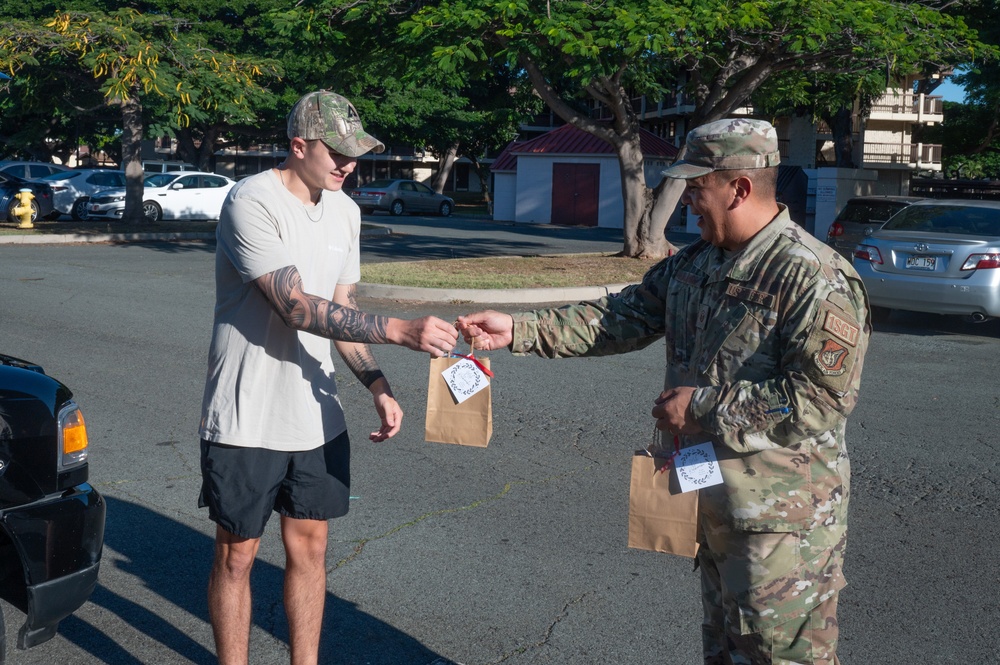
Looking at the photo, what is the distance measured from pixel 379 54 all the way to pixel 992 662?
15.5m

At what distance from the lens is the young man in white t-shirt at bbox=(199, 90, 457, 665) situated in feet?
9.89

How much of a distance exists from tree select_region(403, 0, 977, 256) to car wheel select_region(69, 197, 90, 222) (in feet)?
47.7

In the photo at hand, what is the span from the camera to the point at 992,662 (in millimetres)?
3625

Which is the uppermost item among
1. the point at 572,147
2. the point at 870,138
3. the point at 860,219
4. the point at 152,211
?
the point at 870,138

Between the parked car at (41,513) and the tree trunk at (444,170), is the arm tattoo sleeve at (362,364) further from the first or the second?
the tree trunk at (444,170)

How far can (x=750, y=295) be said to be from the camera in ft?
8.30

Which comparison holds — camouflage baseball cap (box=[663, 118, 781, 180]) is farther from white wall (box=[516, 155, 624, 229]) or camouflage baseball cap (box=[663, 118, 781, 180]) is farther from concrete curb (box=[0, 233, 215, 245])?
white wall (box=[516, 155, 624, 229])

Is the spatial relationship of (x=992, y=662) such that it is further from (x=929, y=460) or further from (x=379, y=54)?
(x=379, y=54)

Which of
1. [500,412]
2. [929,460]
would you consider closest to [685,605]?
[929,460]

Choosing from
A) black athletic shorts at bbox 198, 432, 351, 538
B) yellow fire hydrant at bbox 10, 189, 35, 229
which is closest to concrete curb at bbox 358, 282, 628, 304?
black athletic shorts at bbox 198, 432, 351, 538

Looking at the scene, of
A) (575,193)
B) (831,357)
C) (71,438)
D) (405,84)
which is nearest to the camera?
(831,357)

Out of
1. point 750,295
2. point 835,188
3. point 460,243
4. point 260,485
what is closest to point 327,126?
point 260,485

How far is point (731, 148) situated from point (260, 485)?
171 centimetres

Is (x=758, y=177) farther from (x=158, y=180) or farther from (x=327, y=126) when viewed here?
(x=158, y=180)
